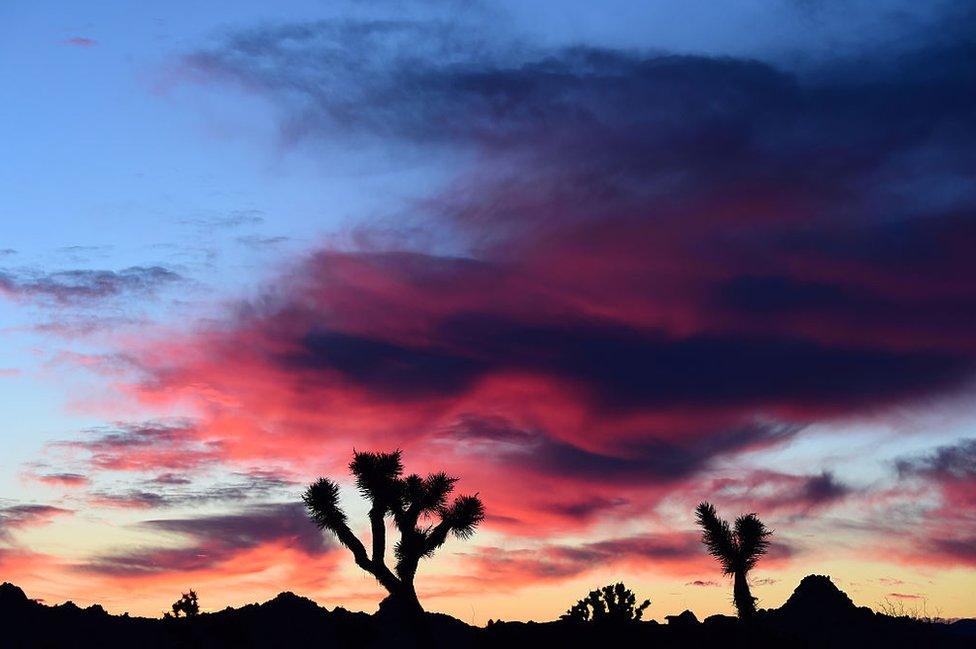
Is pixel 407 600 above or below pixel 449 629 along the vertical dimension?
below

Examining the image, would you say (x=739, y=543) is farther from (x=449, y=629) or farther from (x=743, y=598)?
A: (x=449, y=629)

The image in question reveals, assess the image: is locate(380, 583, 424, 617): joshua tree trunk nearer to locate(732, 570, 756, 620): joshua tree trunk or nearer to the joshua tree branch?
the joshua tree branch

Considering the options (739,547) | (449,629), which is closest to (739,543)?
(739,547)

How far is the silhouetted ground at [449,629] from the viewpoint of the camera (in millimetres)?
28188

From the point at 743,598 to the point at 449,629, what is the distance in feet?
71.5

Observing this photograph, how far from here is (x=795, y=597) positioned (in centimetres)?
4688

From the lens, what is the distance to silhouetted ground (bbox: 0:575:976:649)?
2819 centimetres

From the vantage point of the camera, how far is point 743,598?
28203mm

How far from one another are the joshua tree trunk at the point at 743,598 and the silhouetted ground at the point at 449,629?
1.18 ft

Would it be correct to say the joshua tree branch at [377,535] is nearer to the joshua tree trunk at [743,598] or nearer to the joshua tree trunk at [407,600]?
the joshua tree trunk at [407,600]

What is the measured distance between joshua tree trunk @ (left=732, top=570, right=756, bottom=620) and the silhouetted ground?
0.36 m

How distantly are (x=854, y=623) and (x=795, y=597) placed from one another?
3.67 meters

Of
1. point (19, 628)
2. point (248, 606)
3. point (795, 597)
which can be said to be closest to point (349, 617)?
point (248, 606)

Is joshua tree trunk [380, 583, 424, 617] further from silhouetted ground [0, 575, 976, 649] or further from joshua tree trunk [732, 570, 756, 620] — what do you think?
joshua tree trunk [732, 570, 756, 620]
